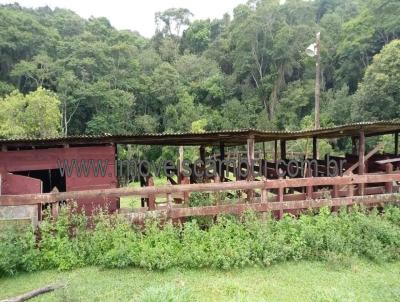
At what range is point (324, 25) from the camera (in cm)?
4619

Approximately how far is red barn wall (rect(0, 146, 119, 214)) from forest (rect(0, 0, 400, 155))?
23.7 metres

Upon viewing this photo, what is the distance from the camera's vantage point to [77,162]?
28.5 feet

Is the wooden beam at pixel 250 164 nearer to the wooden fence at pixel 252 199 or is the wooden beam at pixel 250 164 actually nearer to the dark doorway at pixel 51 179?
the wooden fence at pixel 252 199

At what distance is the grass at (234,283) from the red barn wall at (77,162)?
7.65 feet

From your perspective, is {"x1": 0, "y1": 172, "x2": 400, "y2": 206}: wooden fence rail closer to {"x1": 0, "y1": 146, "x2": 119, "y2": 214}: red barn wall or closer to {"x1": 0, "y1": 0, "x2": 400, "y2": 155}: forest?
{"x1": 0, "y1": 146, "x2": 119, "y2": 214}: red barn wall

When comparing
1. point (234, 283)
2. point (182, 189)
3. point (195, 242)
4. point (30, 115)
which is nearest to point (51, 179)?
point (182, 189)

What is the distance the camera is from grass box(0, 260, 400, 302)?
18.6ft

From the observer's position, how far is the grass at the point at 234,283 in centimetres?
566

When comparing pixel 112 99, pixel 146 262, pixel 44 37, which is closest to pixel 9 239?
pixel 146 262

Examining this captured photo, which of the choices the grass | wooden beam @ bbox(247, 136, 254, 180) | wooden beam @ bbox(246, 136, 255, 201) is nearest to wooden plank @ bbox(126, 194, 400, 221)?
wooden beam @ bbox(246, 136, 255, 201)

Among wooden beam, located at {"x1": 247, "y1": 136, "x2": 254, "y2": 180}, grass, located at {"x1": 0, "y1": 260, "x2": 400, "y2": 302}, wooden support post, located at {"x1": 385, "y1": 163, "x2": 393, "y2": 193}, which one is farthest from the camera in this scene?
wooden support post, located at {"x1": 385, "y1": 163, "x2": 393, "y2": 193}

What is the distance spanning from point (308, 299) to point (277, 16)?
44.9m

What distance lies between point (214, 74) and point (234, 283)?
143ft

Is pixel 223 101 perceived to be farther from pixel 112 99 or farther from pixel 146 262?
pixel 146 262
